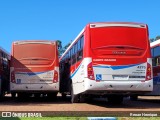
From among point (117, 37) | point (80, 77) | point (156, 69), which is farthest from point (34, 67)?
point (156, 69)

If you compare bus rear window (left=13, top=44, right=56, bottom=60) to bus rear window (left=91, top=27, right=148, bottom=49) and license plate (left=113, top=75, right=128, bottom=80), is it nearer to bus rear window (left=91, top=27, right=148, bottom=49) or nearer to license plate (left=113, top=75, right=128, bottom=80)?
bus rear window (left=91, top=27, right=148, bottom=49)

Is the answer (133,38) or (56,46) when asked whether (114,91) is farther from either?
(56,46)

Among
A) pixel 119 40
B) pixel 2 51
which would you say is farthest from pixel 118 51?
pixel 2 51

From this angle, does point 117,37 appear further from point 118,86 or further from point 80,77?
point 80,77

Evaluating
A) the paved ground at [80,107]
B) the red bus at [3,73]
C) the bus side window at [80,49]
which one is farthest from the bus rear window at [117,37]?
the red bus at [3,73]

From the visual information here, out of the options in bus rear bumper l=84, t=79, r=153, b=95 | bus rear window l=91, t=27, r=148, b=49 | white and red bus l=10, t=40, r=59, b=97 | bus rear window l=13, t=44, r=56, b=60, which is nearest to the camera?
bus rear bumper l=84, t=79, r=153, b=95

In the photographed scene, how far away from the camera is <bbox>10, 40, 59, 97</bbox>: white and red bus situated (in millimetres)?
20578

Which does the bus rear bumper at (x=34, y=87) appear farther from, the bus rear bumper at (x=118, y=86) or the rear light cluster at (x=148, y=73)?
the rear light cluster at (x=148, y=73)

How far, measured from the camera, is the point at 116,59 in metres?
16.7

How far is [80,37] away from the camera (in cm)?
1858

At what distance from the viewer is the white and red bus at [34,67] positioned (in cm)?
2058

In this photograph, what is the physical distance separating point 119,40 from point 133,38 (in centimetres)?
59

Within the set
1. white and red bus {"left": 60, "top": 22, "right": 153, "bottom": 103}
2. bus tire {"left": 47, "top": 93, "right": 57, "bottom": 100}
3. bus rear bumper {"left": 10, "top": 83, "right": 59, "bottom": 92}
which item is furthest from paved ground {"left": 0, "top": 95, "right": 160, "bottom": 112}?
bus tire {"left": 47, "top": 93, "right": 57, "bottom": 100}

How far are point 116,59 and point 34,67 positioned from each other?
18.4 ft
